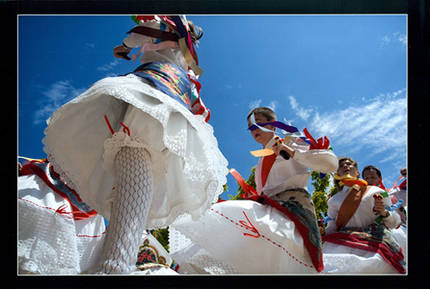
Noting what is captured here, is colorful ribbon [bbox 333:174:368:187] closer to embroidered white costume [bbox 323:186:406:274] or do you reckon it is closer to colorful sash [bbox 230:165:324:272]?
embroidered white costume [bbox 323:186:406:274]

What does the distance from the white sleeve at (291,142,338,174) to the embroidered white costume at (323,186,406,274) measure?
64 cm

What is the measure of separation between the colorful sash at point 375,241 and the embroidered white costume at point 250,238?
593mm

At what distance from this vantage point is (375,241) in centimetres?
327

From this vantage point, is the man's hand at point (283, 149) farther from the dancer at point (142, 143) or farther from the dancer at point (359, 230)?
the dancer at point (359, 230)

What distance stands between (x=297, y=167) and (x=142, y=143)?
1.20 meters

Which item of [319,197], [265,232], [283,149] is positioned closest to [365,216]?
[283,149]

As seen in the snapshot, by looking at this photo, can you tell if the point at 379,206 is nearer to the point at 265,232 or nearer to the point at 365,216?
the point at 365,216

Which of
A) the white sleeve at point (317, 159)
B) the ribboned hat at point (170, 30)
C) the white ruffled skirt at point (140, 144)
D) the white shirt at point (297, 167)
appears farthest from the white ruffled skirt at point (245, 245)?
the ribboned hat at point (170, 30)

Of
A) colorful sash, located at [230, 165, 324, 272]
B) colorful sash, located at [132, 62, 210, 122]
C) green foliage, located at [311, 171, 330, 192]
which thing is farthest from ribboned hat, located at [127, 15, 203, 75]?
green foliage, located at [311, 171, 330, 192]
